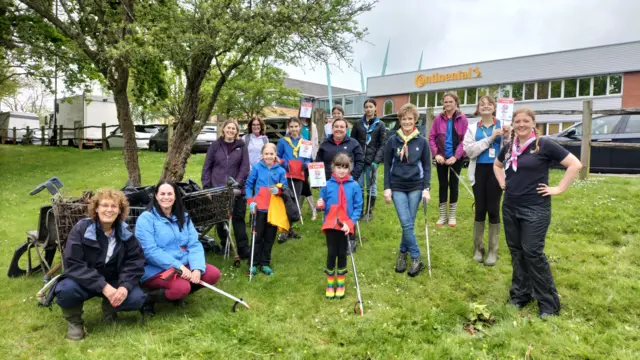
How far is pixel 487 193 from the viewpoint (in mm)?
5012

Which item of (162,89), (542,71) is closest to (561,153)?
(162,89)

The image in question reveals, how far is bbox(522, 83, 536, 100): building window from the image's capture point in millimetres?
31188

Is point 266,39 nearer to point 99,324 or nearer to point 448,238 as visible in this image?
point 448,238

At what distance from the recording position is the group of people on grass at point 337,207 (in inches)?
150

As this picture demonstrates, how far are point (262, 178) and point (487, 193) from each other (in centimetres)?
270

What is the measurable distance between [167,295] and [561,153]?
379 cm

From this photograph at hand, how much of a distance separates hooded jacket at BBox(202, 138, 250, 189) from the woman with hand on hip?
2.87m

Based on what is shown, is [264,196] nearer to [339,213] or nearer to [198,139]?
[339,213]

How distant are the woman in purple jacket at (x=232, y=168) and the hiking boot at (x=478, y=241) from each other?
288cm

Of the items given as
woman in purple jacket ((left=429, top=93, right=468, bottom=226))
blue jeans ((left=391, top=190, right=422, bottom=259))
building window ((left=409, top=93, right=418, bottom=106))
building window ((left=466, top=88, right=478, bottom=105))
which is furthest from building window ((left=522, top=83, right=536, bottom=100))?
Result: blue jeans ((left=391, top=190, right=422, bottom=259))

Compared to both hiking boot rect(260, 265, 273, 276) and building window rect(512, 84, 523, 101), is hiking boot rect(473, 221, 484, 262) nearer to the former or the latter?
hiking boot rect(260, 265, 273, 276)

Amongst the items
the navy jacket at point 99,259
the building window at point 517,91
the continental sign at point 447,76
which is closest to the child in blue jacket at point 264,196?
the navy jacket at point 99,259

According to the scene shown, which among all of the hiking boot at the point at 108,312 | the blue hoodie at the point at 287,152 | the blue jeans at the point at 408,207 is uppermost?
the blue hoodie at the point at 287,152

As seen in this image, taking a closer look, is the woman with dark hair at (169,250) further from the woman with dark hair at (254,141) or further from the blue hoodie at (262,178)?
the woman with dark hair at (254,141)
